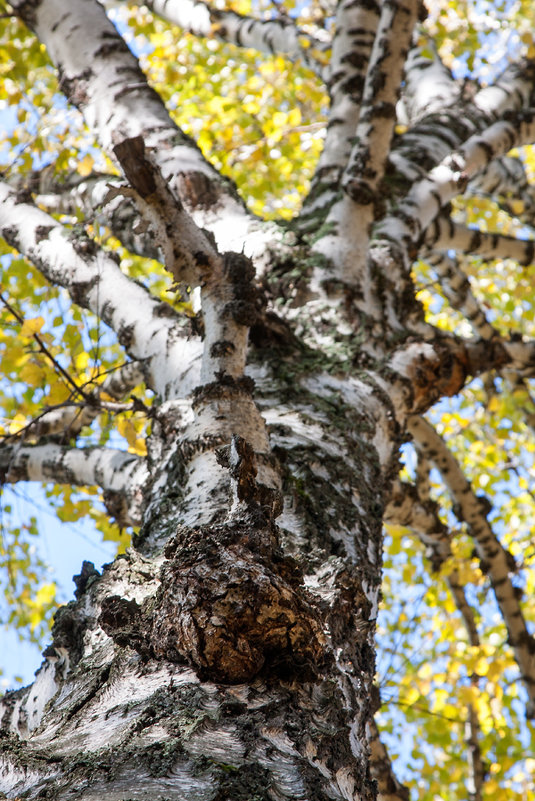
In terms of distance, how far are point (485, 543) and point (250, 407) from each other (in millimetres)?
2607

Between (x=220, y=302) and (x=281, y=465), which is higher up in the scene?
(x=220, y=302)

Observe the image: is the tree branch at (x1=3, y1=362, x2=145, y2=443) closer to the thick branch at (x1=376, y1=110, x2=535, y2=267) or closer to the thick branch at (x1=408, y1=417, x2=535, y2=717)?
the thick branch at (x1=376, y1=110, x2=535, y2=267)

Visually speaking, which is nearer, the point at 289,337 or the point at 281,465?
Result: the point at 281,465

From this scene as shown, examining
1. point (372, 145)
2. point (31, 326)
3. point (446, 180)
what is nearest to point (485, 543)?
point (446, 180)

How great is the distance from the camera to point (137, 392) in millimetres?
5434

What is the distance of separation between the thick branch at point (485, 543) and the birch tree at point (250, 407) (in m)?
0.02

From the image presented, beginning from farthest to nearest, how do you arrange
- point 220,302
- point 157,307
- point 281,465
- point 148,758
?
point 157,307 → point 220,302 → point 281,465 → point 148,758

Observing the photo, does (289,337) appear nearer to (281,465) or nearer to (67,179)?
(281,465)

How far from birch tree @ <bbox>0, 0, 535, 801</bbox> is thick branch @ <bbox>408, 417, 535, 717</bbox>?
0.02 m

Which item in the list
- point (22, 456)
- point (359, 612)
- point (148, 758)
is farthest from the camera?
point (22, 456)

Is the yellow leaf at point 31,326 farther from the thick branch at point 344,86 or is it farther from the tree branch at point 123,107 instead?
the thick branch at point 344,86

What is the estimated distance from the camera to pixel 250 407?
5.57ft

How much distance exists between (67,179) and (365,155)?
6.18 feet

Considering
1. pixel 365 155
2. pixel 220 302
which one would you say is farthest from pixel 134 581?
pixel 365 155
